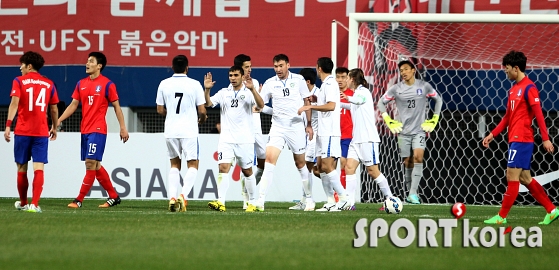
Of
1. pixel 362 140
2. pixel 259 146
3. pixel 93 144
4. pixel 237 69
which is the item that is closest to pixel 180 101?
pixel 237 69

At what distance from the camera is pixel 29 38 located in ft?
51.3

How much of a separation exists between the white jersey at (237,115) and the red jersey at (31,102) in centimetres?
201

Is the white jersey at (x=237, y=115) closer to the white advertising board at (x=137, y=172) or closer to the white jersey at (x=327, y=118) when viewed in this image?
the white jersey at (x=327, y=118)

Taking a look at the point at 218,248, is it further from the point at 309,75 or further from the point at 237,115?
the point at 309,75

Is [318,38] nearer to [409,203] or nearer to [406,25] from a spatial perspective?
[406,25]

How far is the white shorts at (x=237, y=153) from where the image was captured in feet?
33.8

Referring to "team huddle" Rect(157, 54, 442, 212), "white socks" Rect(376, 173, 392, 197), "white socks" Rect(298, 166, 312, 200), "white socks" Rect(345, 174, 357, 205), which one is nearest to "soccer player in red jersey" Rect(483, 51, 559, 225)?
"team huddle" Rect(157, 54, 442, 212)

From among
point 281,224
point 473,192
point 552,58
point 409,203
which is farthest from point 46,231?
point 552,58

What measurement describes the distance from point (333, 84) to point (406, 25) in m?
4.73

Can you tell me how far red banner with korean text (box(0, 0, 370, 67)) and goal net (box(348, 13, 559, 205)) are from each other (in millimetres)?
1517

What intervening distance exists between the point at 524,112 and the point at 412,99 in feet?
15.5

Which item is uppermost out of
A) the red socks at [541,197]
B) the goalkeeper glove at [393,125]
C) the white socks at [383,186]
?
the goalkeeper glove at [393,125]

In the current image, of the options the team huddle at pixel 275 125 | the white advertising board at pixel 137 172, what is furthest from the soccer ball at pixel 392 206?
the white advertising board at pixel 137 172

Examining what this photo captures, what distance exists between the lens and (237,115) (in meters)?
10.4
